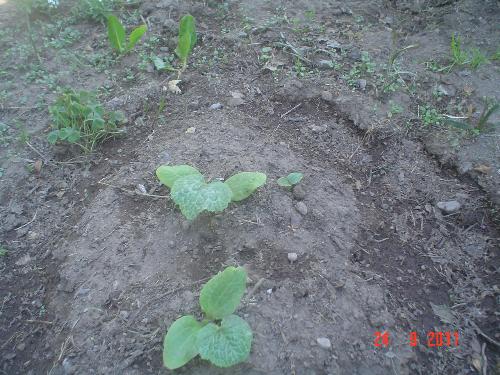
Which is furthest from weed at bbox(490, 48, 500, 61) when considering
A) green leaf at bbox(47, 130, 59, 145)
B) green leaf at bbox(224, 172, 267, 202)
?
green leaf at bbox(47, 130, 59, 145)

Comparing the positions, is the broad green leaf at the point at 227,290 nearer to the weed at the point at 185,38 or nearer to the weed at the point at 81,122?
the weed at the point at 81,122

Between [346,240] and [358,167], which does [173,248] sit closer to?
[346,240]

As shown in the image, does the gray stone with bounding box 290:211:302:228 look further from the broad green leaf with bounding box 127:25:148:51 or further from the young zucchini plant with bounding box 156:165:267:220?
the broad green leaf with bounding box 127:25:148:51

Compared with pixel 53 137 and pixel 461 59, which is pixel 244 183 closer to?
pixel 53 137

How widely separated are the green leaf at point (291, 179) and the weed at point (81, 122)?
1.11 m

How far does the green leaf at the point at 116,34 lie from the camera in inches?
106

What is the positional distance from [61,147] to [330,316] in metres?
1.81

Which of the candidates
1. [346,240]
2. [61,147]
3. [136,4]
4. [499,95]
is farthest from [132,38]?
[499,95]

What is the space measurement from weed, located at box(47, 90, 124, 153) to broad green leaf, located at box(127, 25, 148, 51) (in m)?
0.64

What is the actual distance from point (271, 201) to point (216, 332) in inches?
29.2

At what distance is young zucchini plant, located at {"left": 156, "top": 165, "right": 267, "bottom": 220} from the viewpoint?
164cm

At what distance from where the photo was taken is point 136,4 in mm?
3297

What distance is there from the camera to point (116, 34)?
2738mm
